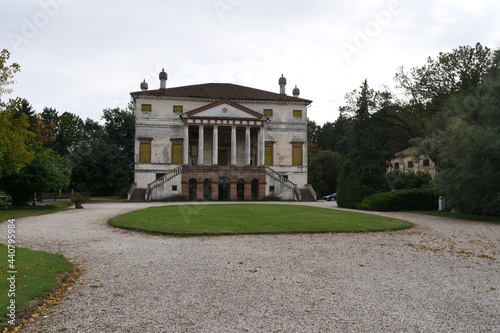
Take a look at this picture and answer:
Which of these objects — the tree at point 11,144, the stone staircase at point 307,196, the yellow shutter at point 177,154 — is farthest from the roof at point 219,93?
the tree at point 11,144

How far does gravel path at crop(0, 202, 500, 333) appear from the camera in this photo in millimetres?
5172

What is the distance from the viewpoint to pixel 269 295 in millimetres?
6395

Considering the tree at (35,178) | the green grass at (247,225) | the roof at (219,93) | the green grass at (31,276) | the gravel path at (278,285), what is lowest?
the gravel path at (278,285)

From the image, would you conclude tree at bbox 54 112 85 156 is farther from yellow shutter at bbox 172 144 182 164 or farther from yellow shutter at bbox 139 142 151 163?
yellow shutter at bbox 172 144 182 164

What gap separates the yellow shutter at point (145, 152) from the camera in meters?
44.9

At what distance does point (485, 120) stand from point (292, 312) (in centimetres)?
2046

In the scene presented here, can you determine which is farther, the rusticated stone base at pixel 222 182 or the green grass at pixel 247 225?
the rusticated stone base at pixel 222 182

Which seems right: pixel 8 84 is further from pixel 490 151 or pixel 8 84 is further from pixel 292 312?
pixel 490 151

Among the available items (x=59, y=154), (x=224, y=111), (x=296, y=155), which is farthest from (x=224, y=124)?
(x=59, y=154)

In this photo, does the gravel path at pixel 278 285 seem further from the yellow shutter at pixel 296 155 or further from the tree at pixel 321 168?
the tree at pixel 321 168

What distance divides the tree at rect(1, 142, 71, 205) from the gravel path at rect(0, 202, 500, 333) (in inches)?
598

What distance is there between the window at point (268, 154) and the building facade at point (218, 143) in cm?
13

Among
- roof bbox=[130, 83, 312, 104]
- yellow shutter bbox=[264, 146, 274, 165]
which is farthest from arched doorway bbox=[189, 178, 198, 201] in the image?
roof bbox=[130, 83, 312, 104]

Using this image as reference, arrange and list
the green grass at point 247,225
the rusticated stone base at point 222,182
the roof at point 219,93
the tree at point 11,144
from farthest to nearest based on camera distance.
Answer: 1. the roof at point 219,93
2. the rusticated stone base at point 222,182
3. the tree at point 11,144
4. the green grass at point 247,225
